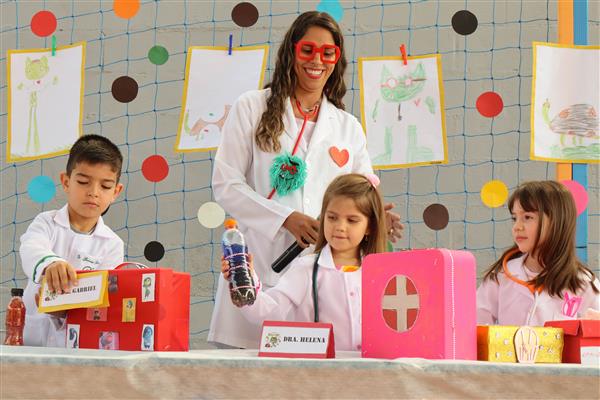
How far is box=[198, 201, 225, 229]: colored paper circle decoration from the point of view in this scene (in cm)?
335

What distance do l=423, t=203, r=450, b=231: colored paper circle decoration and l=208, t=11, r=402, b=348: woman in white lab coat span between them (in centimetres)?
109

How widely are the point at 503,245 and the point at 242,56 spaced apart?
1319mm

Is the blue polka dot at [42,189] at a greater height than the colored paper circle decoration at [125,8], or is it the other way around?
the colored paper circle decoration at [125,8]

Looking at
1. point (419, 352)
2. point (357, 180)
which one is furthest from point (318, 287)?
point (419, 352)

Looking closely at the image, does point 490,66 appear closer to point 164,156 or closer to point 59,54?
point 164,156

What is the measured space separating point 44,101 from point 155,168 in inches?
21.0

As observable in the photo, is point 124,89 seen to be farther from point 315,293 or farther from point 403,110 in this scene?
point 315,293

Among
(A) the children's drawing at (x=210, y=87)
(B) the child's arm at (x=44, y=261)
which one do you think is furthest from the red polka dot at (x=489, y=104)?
(B) the child's arm at (x=44, y=261)

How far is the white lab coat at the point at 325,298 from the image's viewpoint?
6.02ft

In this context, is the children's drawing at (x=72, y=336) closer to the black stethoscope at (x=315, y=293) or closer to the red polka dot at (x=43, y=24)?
the black stethoscope at (x=315, y=293)

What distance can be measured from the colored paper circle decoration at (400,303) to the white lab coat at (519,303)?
0.93 meters

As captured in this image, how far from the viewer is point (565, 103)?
2.76 metres

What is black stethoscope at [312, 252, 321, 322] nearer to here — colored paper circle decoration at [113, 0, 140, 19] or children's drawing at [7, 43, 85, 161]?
children's drawing at [7, 43, 85, 161]

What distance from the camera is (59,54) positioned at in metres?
3.07
